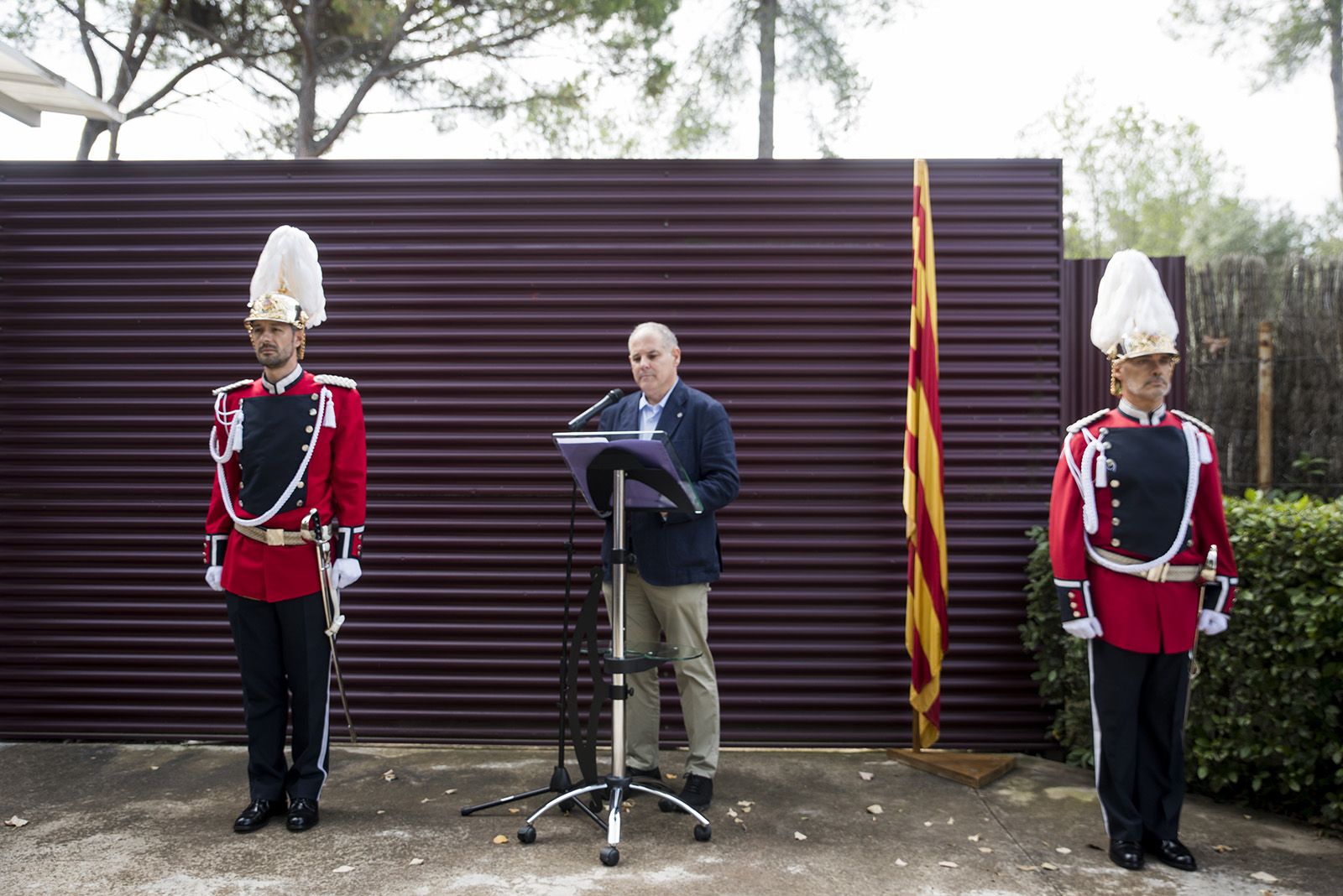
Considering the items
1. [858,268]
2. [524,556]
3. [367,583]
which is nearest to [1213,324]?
[858,268]

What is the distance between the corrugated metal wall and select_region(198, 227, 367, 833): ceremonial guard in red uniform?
1028 millimetres

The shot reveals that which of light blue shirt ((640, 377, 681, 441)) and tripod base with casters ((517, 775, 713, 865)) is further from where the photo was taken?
light blue shirt ((640, 377, 681, 441))

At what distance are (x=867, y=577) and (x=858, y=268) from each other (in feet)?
4.63

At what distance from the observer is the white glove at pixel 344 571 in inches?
145

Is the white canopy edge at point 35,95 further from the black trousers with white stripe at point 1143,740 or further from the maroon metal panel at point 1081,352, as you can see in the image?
the black trousers with white stripe at point 1143,740

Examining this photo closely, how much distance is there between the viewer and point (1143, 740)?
3459 millimetres

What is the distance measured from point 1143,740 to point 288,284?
3350 mm

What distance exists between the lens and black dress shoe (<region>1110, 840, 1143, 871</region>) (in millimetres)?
3350

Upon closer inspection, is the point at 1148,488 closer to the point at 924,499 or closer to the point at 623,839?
the point at 924,499

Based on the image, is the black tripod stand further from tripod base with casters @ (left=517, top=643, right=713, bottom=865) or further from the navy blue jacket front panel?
the navy blue jacket front panel

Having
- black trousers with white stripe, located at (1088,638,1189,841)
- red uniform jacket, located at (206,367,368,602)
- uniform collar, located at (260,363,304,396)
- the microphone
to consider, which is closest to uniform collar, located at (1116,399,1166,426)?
black trousers with white stripe, located at (1088,638,1189,841)

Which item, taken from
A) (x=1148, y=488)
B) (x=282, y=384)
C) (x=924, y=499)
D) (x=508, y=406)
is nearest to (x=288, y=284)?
(x=282, y=384)

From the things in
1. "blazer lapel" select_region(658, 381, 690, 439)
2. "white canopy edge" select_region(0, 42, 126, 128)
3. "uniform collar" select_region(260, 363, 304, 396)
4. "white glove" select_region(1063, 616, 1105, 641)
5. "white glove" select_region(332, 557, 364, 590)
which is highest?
"white canopy edge" select_region(0, 42, 126, 128)

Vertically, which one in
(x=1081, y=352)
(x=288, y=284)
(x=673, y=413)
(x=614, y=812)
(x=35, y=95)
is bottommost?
(x=614, y=812)
